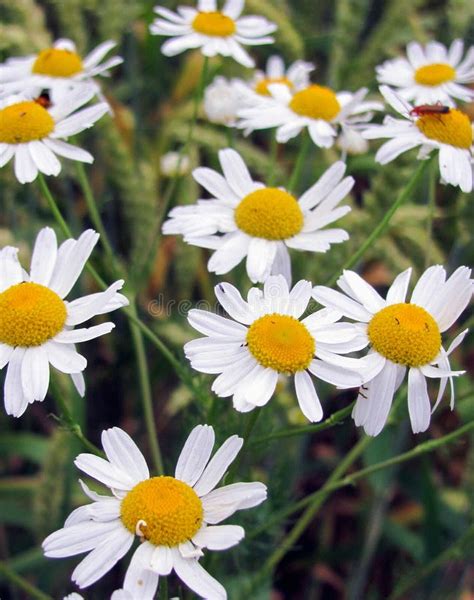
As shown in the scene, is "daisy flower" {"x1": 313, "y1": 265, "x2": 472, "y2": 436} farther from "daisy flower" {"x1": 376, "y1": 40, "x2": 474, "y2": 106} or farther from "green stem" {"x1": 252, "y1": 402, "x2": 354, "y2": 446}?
"daisy flower" {"x1": 376, "y1": 40, "x2": 474, "y2": 106}

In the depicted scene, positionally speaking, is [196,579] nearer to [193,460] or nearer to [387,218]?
[193,460]

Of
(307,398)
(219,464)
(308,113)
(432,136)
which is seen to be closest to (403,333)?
(307,398)

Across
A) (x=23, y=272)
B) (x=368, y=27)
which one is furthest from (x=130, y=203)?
(x=368, y=27)

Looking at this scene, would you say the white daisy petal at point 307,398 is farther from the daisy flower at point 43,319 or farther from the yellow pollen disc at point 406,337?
the daisy flower at point 43,319

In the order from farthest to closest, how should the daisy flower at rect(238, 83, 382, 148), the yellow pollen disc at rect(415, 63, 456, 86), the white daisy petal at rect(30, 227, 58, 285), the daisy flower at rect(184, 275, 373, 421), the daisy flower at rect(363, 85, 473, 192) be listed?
A: the yellow pollen disc at rect(415, 63, 456, 86) → the daisy flower at rect(238, 83, 382, 148) → the daisy flower at rect(363, 85, 473, 192) → the white daisy petal at rect(30, 227, 58, 285) → the daisy flower at rect(184, 275, 373, 421)

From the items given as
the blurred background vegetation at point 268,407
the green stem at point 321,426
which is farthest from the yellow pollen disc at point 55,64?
the green stem at point 321,426

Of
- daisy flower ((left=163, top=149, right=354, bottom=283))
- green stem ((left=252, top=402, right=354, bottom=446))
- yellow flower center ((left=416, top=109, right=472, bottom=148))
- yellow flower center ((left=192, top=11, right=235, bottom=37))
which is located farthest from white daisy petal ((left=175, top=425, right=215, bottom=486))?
yellow flower center ((left=192, top=11, right=235, bottom=37))

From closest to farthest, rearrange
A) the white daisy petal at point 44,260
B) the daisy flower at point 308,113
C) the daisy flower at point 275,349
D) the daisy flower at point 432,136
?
the daisy flower at point 275,349
the white daisy petal at point 44,260
the daisy flower at point 432,136
the daisy flower at point 308,113
